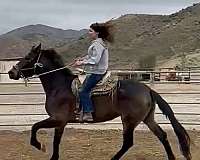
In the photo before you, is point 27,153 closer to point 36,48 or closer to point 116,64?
point 36,48

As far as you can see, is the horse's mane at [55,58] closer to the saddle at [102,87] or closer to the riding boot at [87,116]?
the saddle at [102,87]

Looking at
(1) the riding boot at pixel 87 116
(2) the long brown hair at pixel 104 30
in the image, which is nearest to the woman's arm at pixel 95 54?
(2) the long brown hair at pixel 104 30

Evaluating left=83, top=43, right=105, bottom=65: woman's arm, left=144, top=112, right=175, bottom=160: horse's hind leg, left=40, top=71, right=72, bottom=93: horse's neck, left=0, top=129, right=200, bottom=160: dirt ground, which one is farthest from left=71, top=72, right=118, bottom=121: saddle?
left=0, top=129, right=200, bottom=160: dirt ground

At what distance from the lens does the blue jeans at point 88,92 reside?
7.05m

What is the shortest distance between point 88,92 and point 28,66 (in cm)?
99

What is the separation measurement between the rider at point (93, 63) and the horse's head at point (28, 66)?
0.70 metres

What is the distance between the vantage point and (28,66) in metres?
7.32

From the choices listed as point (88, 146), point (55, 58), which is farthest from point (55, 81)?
point (88, 146)

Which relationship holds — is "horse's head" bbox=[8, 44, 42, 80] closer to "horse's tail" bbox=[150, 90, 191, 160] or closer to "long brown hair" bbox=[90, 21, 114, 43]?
"long brown hair" bbox=[90, 21, 114, 43]

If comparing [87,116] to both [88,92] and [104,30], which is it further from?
[104,30]

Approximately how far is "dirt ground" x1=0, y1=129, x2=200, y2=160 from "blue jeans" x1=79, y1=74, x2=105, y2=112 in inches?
41.8

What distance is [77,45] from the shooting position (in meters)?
122

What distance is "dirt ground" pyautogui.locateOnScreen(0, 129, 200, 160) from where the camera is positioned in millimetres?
7828

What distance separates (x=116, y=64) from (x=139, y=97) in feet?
276
